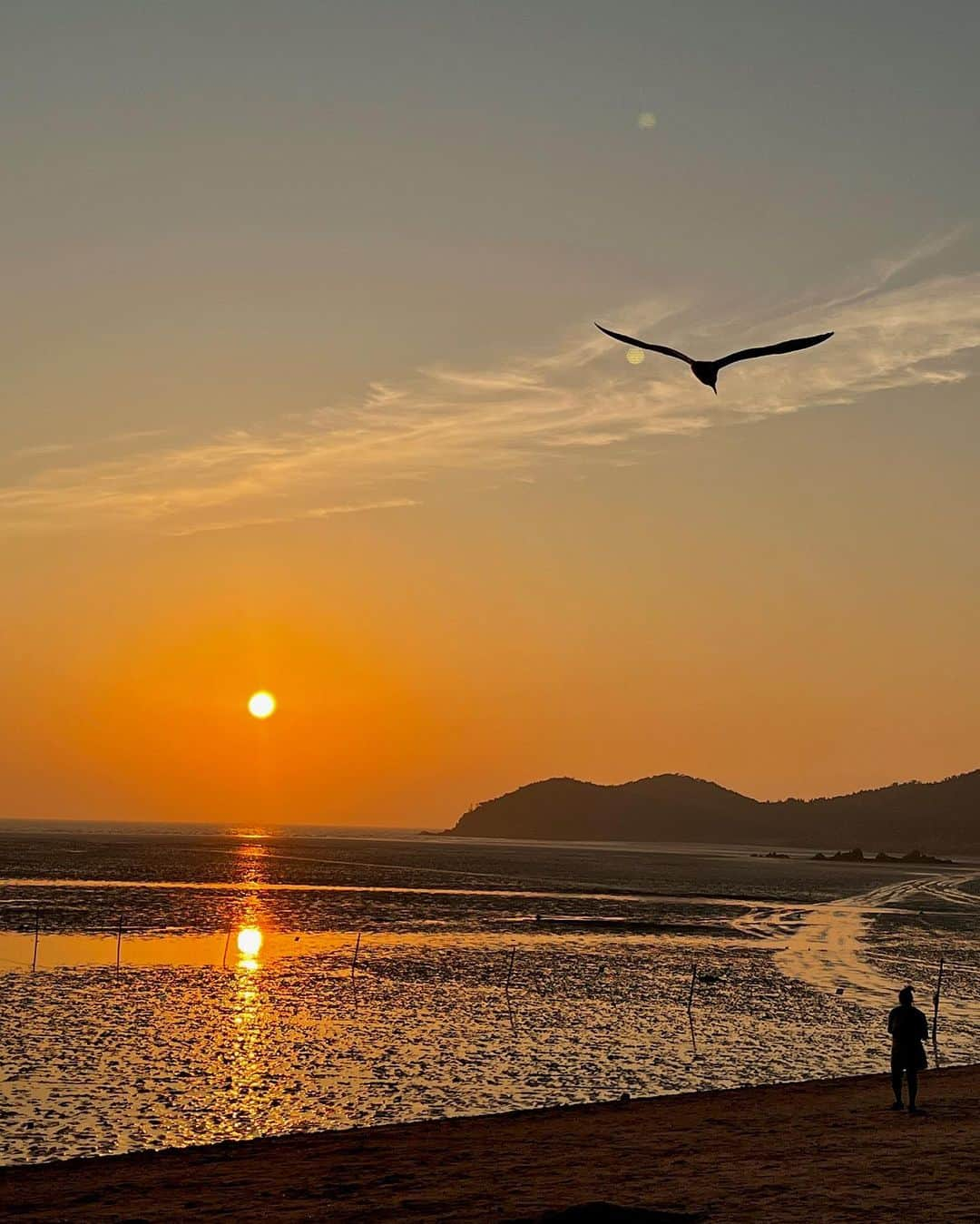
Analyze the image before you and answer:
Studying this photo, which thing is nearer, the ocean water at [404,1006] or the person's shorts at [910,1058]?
the person's shorts at [910,1058]

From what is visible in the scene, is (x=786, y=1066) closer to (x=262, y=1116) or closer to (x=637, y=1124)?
(x=637, y=1124)

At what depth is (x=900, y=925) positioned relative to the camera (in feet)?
269

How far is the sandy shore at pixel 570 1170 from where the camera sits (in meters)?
16.9

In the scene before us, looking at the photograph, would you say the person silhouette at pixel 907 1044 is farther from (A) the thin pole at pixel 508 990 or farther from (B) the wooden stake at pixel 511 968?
(B) the wooden stake at pixel 511 968

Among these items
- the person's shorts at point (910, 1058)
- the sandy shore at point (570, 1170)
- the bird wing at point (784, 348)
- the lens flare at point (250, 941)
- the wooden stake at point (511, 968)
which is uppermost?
the bird wing at point (784, 348)

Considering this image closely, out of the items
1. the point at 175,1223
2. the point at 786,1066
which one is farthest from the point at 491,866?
the point at 175,1223

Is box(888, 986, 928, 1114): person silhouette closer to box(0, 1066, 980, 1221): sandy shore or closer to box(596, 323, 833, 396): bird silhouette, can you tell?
box(0, 1066, 980, 1221): sandy shore

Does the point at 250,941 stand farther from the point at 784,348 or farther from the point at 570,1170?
the point at 784,348

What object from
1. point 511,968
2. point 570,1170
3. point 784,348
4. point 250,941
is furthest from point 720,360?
point 250,941

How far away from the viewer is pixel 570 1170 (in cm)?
1948

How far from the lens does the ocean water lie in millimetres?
26656

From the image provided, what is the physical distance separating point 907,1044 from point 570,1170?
785 cm

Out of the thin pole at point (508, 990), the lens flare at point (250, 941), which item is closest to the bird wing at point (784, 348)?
the thin pole at point (508, 990)

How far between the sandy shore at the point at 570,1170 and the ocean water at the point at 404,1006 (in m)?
2.56
